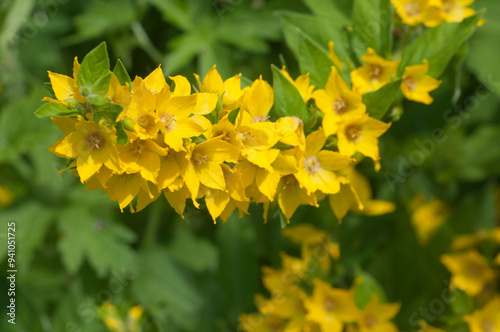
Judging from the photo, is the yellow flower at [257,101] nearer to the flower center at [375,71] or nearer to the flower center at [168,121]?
the flower center at [168,121]

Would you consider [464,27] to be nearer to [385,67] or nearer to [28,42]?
[385,67]

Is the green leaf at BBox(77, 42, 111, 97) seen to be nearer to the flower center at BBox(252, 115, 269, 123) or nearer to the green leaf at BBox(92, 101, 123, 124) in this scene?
the green leaf at BBox(92, 101, 123, 124)

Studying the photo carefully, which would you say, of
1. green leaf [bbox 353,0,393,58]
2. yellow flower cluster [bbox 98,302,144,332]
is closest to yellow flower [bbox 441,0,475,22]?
green leaf [bbox 353,0,393,58]

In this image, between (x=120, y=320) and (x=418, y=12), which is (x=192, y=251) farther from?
(x=418, y=12)

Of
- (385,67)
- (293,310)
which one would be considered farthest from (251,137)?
(293,310)

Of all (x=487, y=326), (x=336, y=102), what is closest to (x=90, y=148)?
(x=336, y=102)

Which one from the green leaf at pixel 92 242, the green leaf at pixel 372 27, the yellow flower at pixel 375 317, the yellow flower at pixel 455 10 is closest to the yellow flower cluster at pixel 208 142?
the green leaf at pixel 372 27
